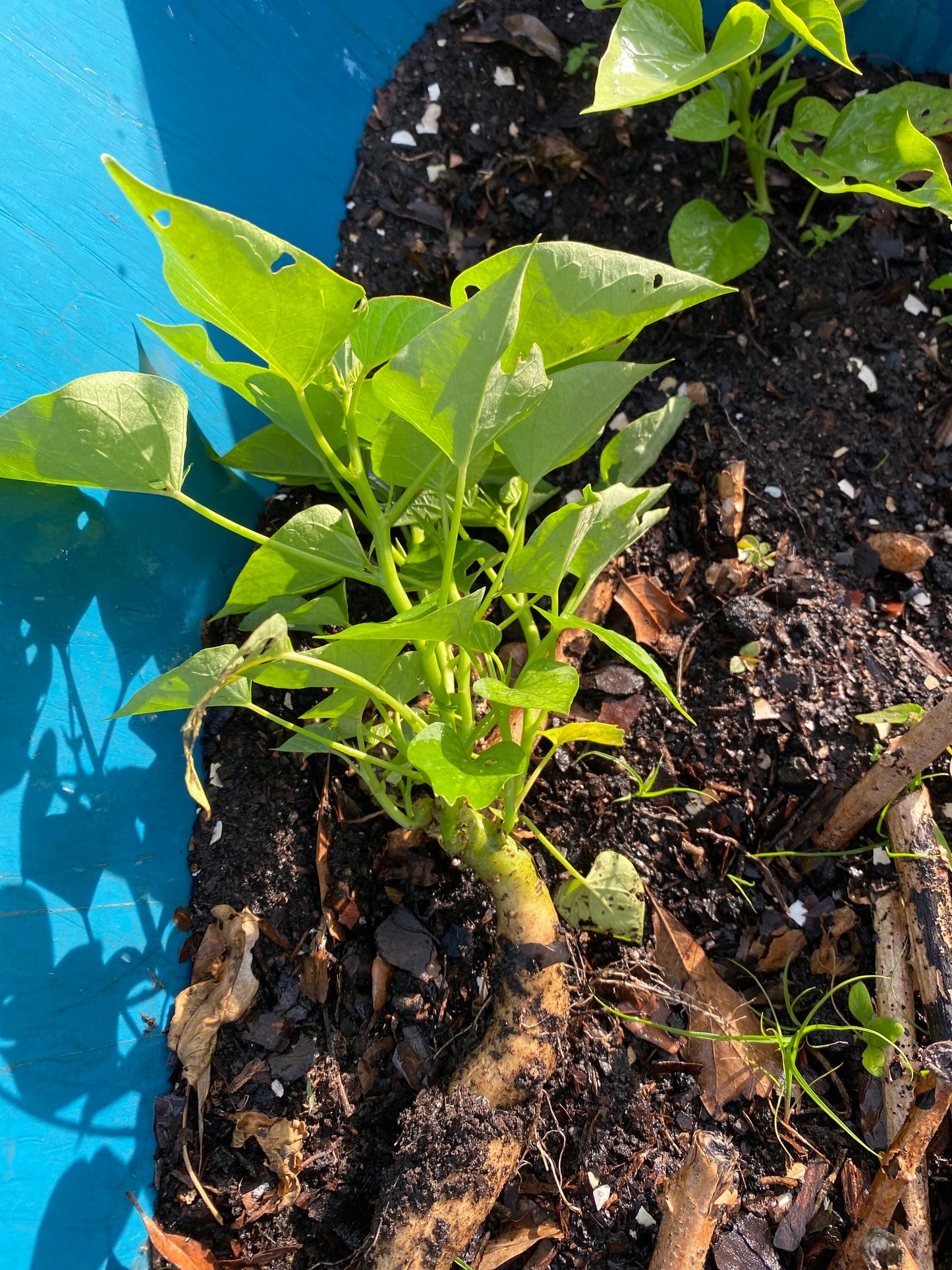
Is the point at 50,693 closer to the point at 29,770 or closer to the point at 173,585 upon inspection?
the point at 29,770

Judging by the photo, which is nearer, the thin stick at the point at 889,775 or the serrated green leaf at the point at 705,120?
the thin stick at the point at 889,775

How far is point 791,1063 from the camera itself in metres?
0.93

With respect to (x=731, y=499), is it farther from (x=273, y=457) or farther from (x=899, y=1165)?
(x=899, y=1165)

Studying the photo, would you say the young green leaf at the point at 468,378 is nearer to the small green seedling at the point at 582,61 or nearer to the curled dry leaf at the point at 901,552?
the curled dry leaf at the point at 901,552

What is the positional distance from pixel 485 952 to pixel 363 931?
0.15 meters

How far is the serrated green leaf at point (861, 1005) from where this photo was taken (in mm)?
967

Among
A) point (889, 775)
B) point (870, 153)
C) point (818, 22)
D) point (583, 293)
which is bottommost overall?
point (889, 775)

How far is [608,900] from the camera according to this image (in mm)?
990

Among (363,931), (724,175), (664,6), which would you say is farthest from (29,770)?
(724,175)

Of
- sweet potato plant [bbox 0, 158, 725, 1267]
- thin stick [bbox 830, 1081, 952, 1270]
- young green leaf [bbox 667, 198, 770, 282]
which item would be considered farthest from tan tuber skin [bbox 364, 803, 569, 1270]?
young green leaf [bbox 667, 198, 770, 282]

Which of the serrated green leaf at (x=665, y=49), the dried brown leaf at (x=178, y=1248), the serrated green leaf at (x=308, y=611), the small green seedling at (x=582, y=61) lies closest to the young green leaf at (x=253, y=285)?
the serrated green leaf at (x=308, y=611)

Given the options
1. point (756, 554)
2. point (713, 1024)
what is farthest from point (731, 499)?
point (713, 1024)

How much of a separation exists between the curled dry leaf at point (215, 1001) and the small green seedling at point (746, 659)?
0.71 meters

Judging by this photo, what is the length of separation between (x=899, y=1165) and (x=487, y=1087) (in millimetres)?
416
